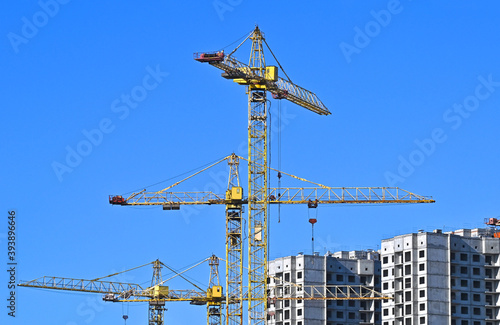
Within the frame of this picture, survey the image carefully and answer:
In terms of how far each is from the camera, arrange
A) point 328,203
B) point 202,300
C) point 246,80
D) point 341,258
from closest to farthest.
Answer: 1. point 246,80
2. point 328,203
3. point 202,300
4. point 341,258

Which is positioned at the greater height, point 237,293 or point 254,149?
point 254,149

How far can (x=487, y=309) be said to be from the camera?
16550cm

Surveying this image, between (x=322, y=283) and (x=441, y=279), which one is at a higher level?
(x=322, y=283)

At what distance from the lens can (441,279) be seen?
162875mm

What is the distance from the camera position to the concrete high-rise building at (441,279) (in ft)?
532

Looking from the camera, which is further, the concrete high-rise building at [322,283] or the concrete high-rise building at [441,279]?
the concrete high-rise building at [322,283]

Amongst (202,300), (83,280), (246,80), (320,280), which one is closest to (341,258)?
(320,280)

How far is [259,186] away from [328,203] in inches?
681

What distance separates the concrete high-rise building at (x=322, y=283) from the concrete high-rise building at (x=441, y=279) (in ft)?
67.9

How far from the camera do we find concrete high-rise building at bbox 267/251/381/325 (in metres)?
188

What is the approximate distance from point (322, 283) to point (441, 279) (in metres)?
30.7

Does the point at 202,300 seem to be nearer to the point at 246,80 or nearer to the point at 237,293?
the point at 237,293

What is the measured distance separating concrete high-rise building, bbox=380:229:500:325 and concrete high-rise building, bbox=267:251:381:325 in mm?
20684

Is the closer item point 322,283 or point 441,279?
point 441,279
